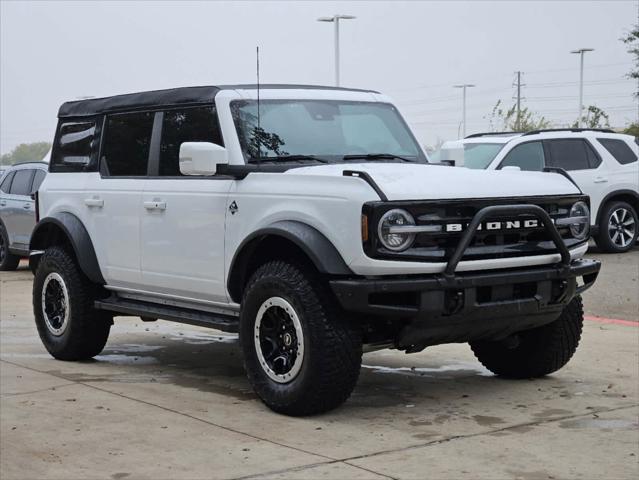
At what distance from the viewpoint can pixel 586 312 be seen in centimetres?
1188

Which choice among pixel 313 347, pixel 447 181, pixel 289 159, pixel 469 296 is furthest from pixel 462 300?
pixel 289 159

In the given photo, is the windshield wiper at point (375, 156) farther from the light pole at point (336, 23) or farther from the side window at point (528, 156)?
the light pole at point (336, 23)

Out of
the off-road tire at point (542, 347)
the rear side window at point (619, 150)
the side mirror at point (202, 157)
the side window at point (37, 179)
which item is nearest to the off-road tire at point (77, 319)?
the side mirror at point (202, 157)

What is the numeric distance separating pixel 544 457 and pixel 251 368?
2.04 m

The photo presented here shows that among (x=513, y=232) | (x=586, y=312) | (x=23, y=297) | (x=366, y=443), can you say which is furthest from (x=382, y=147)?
(x=23, y=297)

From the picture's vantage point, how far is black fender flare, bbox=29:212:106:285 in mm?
8992

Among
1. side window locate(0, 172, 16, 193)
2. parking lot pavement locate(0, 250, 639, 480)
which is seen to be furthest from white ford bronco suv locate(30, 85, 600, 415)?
side window locate(0, 172, 16, 193)

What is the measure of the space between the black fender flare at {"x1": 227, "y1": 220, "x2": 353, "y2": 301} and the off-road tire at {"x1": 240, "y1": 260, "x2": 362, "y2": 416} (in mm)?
170

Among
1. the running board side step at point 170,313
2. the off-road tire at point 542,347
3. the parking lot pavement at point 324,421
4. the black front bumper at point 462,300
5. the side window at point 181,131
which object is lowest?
the parking lot pavement at point 324,421

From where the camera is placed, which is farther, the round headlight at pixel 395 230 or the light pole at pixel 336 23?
the light pole at pixel 336 23

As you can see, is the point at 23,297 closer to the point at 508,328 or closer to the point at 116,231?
the point at 116,231

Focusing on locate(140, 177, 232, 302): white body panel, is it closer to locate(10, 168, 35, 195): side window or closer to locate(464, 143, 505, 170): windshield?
locate(464, 143, 505, 170): windshield

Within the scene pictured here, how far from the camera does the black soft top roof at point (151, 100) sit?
817 cm

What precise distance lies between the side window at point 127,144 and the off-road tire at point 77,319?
792 mm
